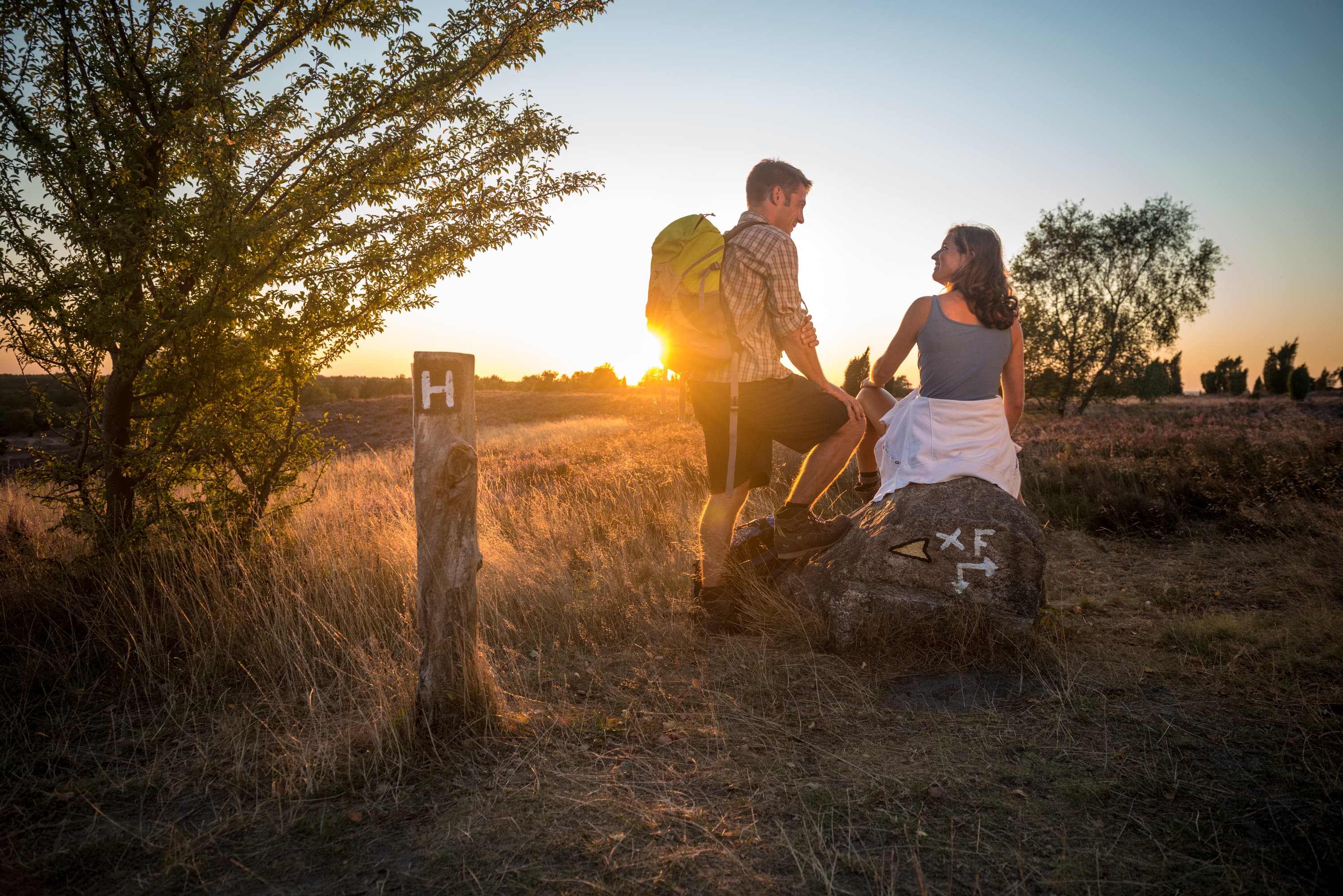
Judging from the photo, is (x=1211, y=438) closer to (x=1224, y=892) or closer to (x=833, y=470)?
(x=833, y=470)

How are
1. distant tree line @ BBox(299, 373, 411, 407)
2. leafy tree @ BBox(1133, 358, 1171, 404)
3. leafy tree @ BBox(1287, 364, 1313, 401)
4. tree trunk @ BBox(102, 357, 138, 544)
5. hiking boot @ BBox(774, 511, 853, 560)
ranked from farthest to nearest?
distant tree line @ BBox(299, 373, 411, 407) → leafy tree @ BBox(1287, 364, 1313, 401) → leafy tree @ BBox(1133, 358, 1171, 404) → tree trunk @ BBox(102, 357, 138, 544) → hiking boot @ BBox(774, 511, 853, 560)

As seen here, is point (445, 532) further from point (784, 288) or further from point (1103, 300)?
point (1103, 300)

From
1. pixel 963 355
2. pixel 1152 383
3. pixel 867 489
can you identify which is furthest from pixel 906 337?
pixel 1152 383

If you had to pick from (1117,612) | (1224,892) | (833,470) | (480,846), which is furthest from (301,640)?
(1117,612)

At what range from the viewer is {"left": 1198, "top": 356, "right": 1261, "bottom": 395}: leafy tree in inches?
1543

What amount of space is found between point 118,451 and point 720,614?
4266 mm

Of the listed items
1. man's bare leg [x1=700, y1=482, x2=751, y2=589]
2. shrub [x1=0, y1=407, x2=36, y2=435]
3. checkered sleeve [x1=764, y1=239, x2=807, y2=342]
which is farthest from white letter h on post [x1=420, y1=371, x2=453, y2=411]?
shrub [x1=0, y1=407, x2=36, y2=435]

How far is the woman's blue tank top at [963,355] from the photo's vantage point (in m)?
3.95

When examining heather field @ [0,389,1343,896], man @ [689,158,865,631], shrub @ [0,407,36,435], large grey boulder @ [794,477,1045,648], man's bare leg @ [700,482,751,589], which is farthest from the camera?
shrub @ [0,407,36,435]

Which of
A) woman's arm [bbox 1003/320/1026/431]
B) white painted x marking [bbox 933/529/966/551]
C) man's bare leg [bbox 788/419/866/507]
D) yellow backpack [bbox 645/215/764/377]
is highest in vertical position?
yellow backpack [bbox 645/215/764/377]

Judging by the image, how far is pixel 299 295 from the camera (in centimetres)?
452

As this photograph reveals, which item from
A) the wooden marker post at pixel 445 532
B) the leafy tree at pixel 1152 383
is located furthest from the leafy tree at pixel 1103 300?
the wooden marker post at pixel 445 532

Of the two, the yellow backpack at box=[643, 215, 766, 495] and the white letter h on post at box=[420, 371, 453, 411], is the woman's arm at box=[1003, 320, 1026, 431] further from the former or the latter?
the white letter h on post at box=[420, 371, 453, 411]

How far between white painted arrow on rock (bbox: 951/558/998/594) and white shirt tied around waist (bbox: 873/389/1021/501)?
50 cm
